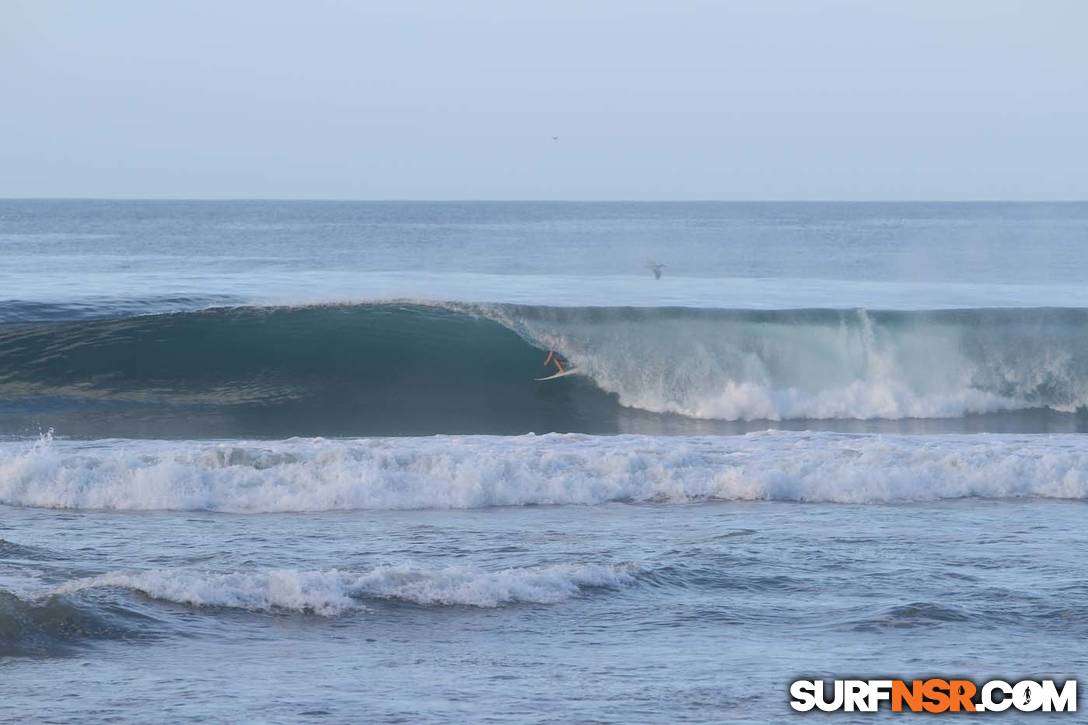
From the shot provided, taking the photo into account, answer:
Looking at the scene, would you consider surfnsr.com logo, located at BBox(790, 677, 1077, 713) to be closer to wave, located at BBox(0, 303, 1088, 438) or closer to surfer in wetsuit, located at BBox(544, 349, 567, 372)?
wave, located at BBox(0, 303, 1088, 438)

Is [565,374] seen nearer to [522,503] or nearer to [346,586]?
[522,503]

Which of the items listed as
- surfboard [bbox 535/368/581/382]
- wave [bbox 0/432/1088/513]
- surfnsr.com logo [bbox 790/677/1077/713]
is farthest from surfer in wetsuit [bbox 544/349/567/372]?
surfnsr.com logo [bbox 790/677/1077/713]

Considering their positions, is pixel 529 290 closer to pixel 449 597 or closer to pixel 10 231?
pixel 449 597

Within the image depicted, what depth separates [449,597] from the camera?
8.77m

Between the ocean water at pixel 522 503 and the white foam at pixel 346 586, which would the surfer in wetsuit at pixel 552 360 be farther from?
the white foam at pixel 346 586

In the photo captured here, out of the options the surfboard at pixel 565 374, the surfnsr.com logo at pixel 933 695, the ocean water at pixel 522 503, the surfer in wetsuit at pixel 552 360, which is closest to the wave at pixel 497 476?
the ocean water at pixel 522 503

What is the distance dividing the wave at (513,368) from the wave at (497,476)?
12.8ft

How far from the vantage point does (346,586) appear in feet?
29.0

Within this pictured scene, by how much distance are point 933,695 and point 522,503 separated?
579 cm

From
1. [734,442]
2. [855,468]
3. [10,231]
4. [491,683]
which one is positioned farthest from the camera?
[10,231]

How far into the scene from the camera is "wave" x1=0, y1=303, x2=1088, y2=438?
1828cm

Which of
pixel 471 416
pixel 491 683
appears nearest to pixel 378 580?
pixel 491 683

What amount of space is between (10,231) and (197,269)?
3781cm

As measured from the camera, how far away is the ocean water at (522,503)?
7.42m
